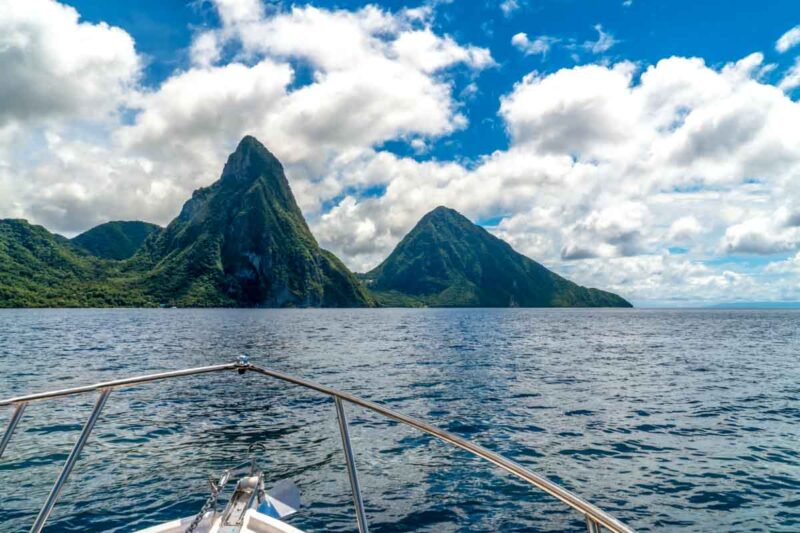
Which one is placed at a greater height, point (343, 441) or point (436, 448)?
point (343, 441)

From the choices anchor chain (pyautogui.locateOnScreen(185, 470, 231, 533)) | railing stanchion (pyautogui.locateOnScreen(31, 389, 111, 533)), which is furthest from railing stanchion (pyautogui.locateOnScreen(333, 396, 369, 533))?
railing stanchion (pyautogui.locateOnScreen(31, 389, 111, 533))

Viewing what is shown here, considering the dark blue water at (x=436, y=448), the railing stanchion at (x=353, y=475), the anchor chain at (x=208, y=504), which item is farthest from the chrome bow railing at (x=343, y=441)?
the dark blue water at (x=436, y=448)

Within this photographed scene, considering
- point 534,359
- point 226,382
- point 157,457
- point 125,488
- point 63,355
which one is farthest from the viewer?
point 534,359

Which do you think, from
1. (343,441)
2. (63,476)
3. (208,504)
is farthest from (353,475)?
(63,476)

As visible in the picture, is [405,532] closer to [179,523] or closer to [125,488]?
[179,523]

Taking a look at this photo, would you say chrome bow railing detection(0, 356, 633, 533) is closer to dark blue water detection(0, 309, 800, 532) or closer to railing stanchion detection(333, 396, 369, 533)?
railing stanchion detection(333, 396, 369, 533)

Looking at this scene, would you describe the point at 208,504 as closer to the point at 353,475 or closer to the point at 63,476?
the point at 353,475

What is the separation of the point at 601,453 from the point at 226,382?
22812 millimetres

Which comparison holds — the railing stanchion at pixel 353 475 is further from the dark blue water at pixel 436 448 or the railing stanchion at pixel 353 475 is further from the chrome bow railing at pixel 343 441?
the dark blue water at pixel 436 448

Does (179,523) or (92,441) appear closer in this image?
(179,523)

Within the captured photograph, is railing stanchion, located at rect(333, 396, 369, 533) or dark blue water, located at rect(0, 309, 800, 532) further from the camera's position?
dark blue water, located at rect(0, 309, 800, 532)

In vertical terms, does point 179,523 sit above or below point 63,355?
above

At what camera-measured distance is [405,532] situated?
10516mm

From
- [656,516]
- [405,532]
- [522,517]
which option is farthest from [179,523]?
[656,516]
